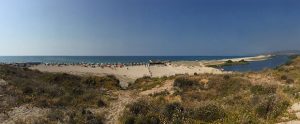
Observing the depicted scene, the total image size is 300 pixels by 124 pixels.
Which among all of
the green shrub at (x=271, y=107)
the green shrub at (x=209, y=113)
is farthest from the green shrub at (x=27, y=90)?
the green shrub at (x=271, y=107)

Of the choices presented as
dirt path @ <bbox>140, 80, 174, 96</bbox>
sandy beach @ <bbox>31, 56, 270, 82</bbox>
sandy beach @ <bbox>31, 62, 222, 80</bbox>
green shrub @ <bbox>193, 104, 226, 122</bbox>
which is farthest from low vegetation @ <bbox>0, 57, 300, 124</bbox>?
sandy beach @ <bbox>31, 62, 222, 80</bbox>

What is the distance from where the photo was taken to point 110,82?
41.5 meters

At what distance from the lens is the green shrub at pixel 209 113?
55.8 feet

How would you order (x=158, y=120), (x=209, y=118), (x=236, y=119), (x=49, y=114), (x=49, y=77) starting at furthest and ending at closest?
(x=49, y=77), (x=49, y=114), (x=158, y=120), (x=209, y=118), (x=236, y=119)

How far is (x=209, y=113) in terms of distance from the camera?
17234 millimetres

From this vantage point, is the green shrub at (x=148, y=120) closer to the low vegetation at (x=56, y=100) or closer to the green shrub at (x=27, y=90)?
the low vegetation at (x=56, y=100)

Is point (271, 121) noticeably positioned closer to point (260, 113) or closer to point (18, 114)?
point (260, 113)

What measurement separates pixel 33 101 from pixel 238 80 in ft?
53.4

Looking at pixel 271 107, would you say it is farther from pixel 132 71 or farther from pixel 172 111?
pixel 132 71

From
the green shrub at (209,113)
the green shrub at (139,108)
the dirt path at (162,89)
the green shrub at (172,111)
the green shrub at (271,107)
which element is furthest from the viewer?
the dirt path at (162,89)

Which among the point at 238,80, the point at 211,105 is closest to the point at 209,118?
the point at 211,105

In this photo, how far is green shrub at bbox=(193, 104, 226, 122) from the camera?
17.0m

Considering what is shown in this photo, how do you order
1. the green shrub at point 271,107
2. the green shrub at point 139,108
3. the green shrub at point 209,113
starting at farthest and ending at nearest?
the green shrub at point 139,108, the green shrub at point 209,113, the green shrub at point 271,107

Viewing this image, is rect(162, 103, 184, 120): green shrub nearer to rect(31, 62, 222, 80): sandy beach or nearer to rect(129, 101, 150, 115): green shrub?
rect(129, 101, 150, 115): green shrub
